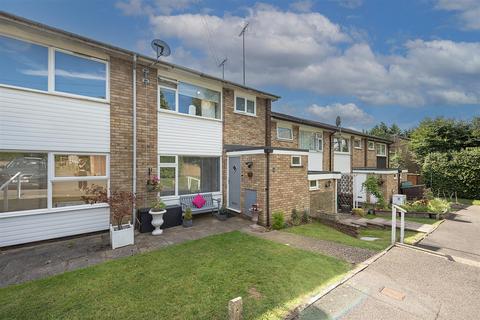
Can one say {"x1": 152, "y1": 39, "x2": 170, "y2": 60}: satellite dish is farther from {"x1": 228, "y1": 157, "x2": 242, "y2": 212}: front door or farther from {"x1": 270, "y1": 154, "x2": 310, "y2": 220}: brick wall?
{"x1": 270, "y1": 154, "x2": 310, "y2": 220}: brick wall

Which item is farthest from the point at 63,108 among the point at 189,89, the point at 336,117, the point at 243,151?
the point at 336,117

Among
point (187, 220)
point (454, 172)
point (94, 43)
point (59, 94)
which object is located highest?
point (94, 43)

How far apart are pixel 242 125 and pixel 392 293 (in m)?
8.34

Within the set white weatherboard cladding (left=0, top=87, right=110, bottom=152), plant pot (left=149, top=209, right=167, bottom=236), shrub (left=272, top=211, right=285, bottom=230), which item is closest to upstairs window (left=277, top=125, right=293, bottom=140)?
shrub (left=272, top=211, right=285, bottom=230)

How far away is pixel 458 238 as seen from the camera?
7.69 m

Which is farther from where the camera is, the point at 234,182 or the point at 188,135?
the point at 234,182

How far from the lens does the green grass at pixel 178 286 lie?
3.23m

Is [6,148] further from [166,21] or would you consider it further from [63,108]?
[166,21]

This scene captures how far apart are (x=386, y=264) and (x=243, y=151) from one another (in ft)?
19.0

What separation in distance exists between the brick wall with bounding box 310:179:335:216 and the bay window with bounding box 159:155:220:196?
14.1 feet

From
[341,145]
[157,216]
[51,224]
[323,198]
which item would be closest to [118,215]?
[157,216]

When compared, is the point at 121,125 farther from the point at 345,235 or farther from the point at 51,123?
the point at 345,235

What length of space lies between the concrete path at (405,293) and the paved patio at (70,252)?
4289mm

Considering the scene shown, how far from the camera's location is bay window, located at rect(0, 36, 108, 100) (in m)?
5.77
